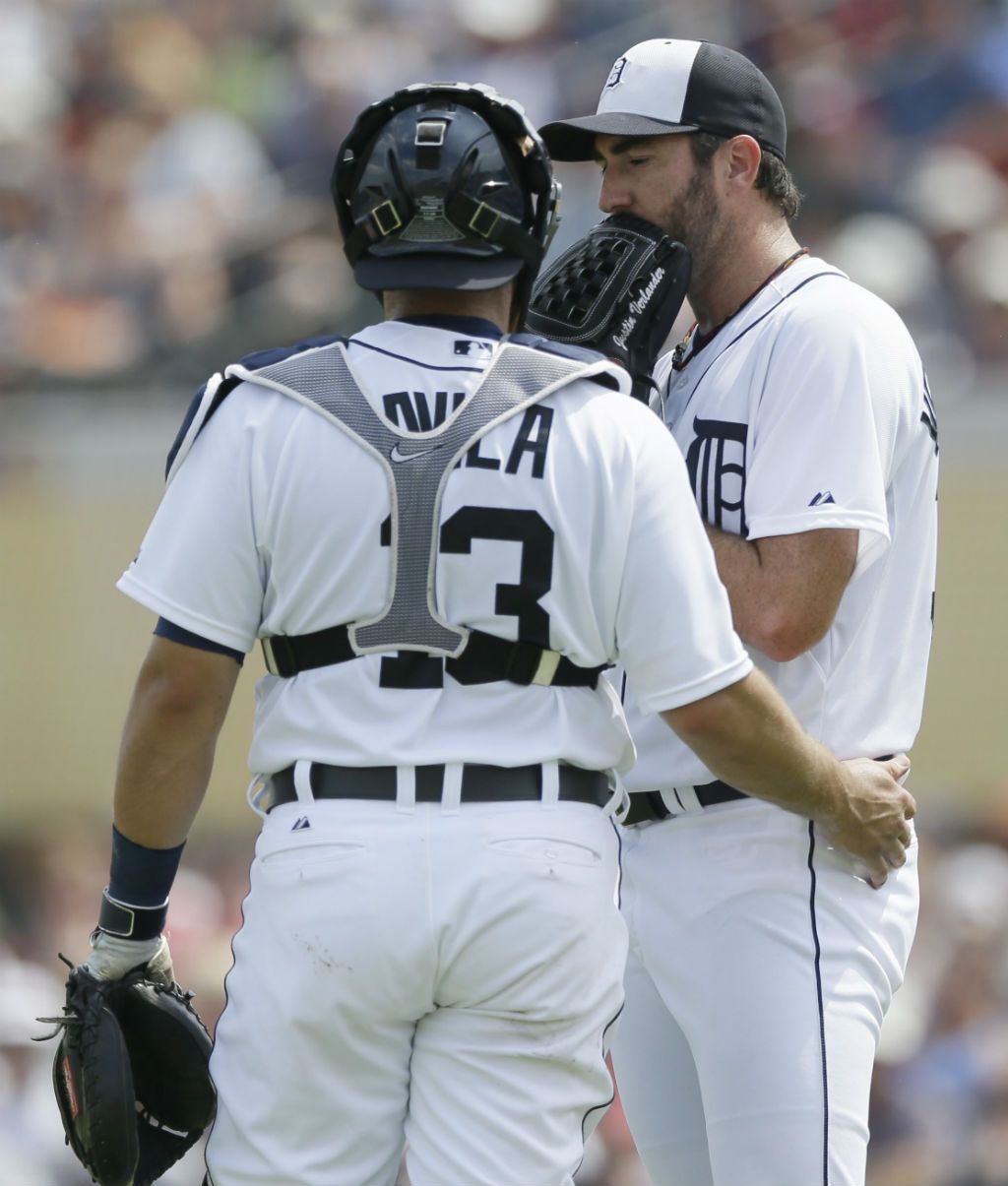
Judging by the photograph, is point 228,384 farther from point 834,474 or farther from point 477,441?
point 834,474

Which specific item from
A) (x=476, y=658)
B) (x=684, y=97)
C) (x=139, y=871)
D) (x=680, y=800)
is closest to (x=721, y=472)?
(x=680, y=800)

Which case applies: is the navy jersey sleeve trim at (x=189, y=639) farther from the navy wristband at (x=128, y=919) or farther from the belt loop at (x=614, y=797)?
the belt loop at (x=614, y=797)

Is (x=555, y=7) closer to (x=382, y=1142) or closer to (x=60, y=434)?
(x=60, y=434)

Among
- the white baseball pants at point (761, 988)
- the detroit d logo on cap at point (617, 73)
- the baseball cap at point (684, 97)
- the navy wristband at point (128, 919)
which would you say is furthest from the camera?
the detroit d logo on cap at point (617, 73)

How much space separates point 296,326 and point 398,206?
20.0 ft

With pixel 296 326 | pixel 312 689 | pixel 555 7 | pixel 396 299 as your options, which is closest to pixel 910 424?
pixel 396 299

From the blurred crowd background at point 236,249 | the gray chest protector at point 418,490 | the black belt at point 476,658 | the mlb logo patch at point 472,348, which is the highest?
the mlb logo patch at point 472,348

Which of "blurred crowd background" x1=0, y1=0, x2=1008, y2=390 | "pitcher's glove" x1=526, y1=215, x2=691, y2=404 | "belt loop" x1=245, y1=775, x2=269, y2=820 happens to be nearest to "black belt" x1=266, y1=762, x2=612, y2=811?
"belt loop" x1=245, y1=775, x2=269, y2=820

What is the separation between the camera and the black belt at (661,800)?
2.98 metres

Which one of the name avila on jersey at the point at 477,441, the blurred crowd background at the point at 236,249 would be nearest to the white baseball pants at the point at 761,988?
the name avila on jersey at the point at 477,441

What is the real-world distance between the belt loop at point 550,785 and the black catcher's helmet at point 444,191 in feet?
2.17

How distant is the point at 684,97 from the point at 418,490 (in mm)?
1208

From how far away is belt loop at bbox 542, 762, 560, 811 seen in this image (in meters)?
2.38

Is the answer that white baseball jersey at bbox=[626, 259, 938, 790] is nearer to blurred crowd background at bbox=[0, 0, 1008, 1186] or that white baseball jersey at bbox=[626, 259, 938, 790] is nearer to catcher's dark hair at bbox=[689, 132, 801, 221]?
catcher's dark hair at bbox=[689, 132, 801, 221]
